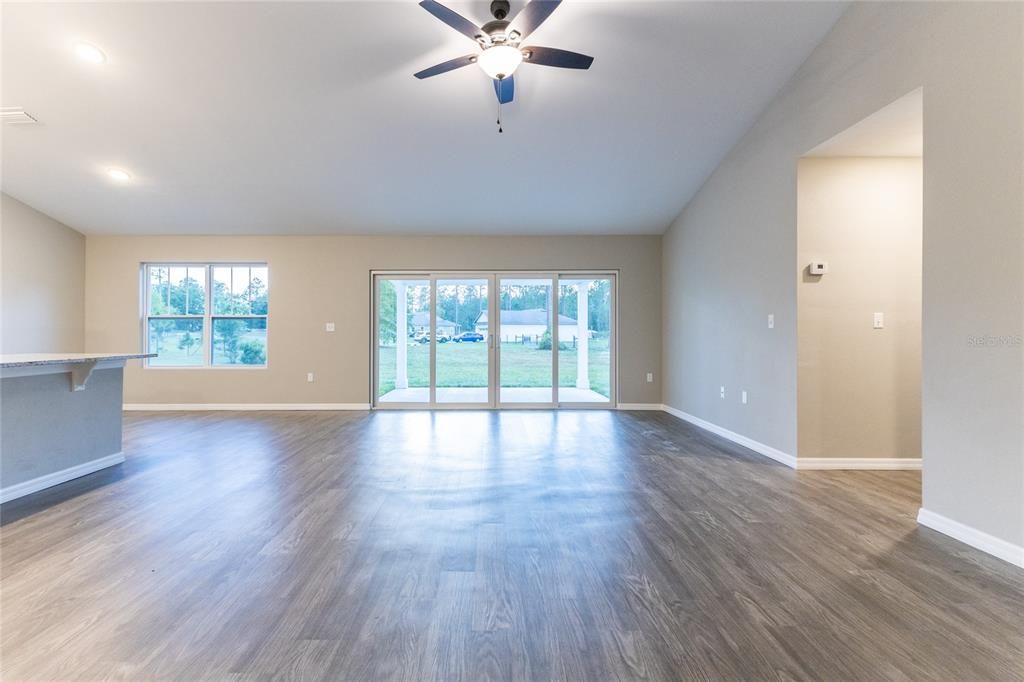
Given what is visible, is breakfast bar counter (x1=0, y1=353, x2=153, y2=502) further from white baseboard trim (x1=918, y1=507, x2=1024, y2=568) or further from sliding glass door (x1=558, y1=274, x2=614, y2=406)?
white baseboard trim (x1=918, y1=507, x2=1024, y2=568)

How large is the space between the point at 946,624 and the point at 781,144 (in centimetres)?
358

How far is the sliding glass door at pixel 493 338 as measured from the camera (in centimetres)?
677

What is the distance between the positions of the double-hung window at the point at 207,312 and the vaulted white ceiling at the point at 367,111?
2.68ft

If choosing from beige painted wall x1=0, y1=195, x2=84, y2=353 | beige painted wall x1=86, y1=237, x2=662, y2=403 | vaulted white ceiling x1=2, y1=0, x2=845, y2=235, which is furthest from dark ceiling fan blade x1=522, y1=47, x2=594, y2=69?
beige painted wall x1=0, y1=195, x2=84, y2=353

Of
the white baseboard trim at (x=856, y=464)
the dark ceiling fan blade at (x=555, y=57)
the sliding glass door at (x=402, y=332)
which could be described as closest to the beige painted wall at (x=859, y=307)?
the white baseboard trim at (x=856, y=464)

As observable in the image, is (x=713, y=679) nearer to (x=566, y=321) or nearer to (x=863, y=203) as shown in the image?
(x=863, y=203)

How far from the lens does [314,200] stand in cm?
575

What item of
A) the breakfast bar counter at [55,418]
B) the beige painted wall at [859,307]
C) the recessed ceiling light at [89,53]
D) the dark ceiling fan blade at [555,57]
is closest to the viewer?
the dark ceiling fan blade at [555,57]

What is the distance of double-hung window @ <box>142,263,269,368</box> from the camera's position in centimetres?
676

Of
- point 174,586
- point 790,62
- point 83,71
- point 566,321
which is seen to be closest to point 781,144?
point 790,62

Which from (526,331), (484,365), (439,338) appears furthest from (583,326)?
(439,338)

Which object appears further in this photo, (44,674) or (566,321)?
(566,321)

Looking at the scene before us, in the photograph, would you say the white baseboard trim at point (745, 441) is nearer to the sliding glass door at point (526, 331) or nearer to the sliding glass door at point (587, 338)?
the sliding glass door at point (587, 338)

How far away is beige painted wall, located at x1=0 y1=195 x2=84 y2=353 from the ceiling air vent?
2.14 metres
